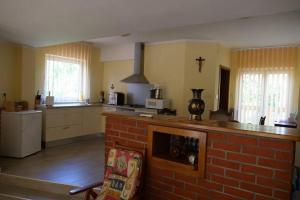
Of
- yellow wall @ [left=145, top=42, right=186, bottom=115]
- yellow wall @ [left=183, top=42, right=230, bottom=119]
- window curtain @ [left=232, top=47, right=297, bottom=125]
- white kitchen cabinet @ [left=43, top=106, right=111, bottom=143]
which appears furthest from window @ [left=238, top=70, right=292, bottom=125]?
white kitchen cabinet @ [left=43, top=106, right=111, bottom=143]

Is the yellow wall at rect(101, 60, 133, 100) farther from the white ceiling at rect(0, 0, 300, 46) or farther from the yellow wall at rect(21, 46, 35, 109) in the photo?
the white ceiling at rect(0, 0, 300, 46)

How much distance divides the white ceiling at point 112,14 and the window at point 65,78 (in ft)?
5.83

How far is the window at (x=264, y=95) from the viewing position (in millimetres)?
5336

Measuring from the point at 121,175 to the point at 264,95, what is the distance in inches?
Answer: 185

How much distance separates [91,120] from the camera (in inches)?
220

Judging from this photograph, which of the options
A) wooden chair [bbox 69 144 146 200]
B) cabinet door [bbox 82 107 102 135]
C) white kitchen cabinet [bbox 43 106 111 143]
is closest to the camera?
wooden chair [bbox 69 144 146 200]

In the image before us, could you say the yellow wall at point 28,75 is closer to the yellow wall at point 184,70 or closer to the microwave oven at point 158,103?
the microwave oven at point 158,103

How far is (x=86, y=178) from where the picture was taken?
3.12m

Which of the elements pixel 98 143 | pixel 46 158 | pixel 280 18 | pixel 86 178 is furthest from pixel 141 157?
pixel 98 143

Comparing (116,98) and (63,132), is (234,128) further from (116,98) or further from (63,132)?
(116,98)

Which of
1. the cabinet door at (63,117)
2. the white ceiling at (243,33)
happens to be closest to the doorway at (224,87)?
the white ceiling at (243,33)

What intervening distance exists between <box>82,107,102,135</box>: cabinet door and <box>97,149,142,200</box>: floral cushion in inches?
134

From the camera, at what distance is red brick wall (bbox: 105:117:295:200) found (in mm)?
1555

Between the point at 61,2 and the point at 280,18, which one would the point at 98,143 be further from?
the point at 280,18
